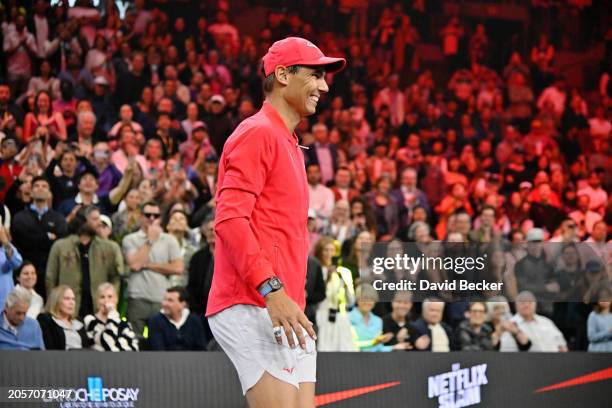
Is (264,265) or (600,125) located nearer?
(264,265)

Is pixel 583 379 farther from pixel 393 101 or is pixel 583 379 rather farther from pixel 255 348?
pixel 393 101

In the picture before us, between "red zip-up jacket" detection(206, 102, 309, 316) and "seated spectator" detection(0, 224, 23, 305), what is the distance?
5.23 m

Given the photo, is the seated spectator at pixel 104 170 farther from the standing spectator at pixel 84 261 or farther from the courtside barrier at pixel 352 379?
the courtside barrier at pixel 352 379

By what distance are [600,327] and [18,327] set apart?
4642 mm

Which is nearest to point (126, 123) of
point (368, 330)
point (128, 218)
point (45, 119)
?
point (45, 119)

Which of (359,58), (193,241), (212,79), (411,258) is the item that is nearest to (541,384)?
(411,258)

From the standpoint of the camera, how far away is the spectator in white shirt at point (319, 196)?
11.4 metres

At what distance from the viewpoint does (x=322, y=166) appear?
1291 centimetres

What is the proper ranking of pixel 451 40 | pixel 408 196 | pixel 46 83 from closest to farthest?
pixel 408 196, pixel 46 83, pixel 451 40

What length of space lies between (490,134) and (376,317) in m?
6.73

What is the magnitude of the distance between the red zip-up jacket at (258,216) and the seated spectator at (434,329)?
17.4ft

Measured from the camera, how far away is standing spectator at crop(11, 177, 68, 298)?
9.24m

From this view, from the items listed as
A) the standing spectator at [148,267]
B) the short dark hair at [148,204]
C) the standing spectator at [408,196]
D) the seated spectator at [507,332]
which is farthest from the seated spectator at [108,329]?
the standing spectator at [408,196]

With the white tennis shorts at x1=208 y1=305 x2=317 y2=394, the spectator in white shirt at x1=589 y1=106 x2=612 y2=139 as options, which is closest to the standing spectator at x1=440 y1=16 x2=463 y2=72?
the spectator in white shirt at x1=589 y1=106 x2=612 y2=139
